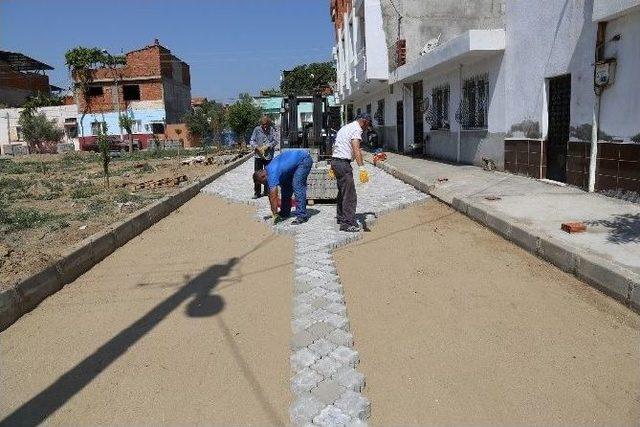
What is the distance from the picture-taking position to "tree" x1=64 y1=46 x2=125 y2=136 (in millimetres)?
41219

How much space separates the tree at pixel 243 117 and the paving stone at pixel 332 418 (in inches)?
1436

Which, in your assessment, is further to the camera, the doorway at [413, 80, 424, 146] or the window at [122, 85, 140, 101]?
the window at [122, 85, 140, 101]

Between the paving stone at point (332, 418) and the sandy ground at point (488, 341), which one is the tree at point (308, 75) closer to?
the sandy ground at point (488, 341)

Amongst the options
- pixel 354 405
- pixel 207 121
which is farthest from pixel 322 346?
pixel 207 121

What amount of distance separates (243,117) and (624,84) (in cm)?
3317

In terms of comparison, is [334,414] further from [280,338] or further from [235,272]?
[235,272]

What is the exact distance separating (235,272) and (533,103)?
779 cm

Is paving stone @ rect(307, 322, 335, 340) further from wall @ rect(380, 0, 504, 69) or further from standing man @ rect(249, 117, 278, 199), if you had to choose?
wall @ rect(380, 0, 504, 69)

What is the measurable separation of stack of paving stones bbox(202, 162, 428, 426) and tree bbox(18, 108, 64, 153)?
39.1 meters

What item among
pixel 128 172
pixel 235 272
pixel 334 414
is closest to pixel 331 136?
pixel 128 172

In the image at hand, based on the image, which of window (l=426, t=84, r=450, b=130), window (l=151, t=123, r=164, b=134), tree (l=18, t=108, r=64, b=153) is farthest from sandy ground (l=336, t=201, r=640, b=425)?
tree (l=18, t=108, r=64, b=153)

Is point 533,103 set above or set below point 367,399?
above

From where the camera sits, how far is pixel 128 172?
17.2 meters

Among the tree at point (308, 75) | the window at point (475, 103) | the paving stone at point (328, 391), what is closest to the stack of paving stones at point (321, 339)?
the paving stone at point (328, 391)
